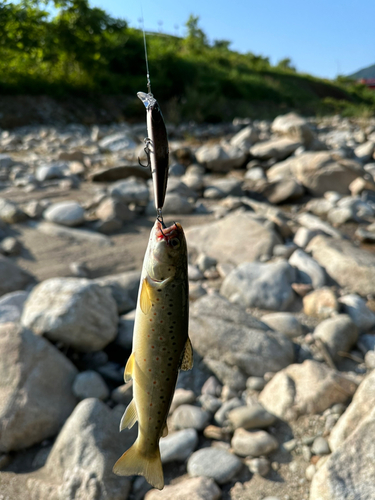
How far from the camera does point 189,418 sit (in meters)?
3.57

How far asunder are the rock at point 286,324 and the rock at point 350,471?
1.70 meters

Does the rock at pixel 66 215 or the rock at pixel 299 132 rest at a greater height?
the rock at pixel 299 132

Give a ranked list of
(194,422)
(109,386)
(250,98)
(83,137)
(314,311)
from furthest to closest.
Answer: (250,98) → (83,137) → (314,311) → (109,386) → (194,422)

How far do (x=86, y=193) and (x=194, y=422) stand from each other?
623 cm

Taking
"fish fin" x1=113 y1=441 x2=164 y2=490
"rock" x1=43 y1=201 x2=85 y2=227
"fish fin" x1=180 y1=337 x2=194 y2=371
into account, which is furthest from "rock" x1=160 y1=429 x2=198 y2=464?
"rock" x1=43 y1=201 x2=85 y2=227

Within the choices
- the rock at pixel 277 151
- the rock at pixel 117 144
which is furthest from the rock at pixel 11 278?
the rock at pixel 117 144

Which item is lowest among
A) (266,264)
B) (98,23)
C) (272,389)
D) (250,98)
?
(272,389)

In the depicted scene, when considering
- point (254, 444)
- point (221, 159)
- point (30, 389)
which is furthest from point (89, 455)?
point (221, 159)

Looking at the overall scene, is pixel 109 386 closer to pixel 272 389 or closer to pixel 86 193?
pixel 272 389

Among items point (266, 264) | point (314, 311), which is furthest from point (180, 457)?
point (266, 264)

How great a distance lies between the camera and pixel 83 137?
14586 mm

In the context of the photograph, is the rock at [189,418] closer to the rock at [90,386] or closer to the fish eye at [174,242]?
the rock at [90,386]

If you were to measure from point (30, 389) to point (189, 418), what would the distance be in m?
1.26

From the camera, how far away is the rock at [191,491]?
2873 millimetres
